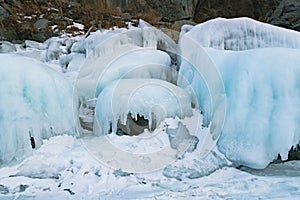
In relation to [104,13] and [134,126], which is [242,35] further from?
[104,13]

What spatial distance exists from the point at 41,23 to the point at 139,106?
22.3 ft

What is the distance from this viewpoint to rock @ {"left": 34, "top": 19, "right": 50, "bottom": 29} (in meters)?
9.52

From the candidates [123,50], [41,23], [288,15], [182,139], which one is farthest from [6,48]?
[288,15]

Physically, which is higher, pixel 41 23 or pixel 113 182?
pixel 41 23

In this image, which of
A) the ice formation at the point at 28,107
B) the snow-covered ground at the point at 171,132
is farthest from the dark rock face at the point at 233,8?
the ice formation at the point at 28,107

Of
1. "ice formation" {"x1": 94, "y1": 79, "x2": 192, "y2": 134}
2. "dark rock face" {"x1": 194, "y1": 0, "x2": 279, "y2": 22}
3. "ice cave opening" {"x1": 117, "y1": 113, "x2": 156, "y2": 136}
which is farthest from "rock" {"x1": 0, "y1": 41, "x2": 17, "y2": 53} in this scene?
"dark rock face" {"x1": 194, "y1": 0, "x2": 279, "y2": 22}

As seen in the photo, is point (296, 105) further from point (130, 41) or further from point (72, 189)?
point (130, 41)

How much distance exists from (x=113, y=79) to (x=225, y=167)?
1.87m

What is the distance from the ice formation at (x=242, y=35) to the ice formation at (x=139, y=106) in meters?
0.85

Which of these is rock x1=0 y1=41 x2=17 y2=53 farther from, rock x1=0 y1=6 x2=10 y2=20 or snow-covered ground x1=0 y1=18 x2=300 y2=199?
snow-covered ground x1=0 y1=18 x2=300 y2=199

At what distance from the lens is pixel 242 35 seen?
14.4ft

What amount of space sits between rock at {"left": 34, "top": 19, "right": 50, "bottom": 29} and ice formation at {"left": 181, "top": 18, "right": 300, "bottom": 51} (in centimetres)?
625

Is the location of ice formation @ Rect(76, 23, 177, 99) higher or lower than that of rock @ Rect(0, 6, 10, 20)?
lower

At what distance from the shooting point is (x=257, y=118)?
3207 mm
